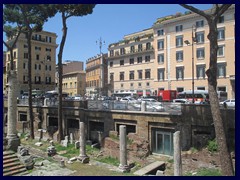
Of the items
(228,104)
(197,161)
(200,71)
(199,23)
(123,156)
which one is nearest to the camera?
(123,156)

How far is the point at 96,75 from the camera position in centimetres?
4753

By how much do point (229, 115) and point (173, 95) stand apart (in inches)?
780

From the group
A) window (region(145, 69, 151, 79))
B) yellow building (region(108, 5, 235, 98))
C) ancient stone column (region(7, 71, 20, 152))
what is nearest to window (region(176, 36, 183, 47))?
yellow building (region(108, 5, 235, 98))

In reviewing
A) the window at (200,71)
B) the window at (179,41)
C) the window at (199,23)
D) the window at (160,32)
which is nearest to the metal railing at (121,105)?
the window at (200,71)

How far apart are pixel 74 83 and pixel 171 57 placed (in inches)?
530

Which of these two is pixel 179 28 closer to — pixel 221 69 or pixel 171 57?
pixel 171 57

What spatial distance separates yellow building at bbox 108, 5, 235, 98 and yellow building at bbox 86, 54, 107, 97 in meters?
1.40

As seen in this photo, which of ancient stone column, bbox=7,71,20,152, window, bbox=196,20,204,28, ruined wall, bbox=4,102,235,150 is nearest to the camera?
ruined wall, bbox=4,102,235,150

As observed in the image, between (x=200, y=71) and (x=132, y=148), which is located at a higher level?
(x=200, y=71)

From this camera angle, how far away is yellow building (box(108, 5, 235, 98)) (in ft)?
102

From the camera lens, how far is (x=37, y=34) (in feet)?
64.3

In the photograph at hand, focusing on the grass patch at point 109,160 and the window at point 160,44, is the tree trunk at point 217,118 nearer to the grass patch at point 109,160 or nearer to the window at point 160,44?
the grass patch at point 109,160

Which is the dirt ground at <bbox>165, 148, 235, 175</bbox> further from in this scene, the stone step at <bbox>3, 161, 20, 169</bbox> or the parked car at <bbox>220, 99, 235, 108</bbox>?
the stone step at <bbox>3, 161, 20, 169</bbox>

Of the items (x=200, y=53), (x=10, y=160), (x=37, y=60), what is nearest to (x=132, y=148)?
(x=10, y=160)
